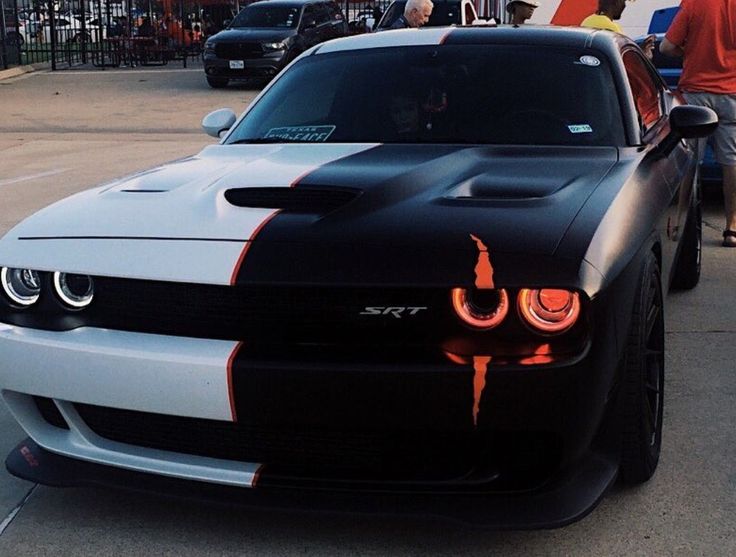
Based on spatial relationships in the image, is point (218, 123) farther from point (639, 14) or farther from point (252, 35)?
point (252, 35)

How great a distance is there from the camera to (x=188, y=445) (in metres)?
3.01

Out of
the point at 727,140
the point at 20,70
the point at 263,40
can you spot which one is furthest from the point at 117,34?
the point at 727,140

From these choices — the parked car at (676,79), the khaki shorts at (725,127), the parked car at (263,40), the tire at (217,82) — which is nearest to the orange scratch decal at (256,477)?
the khaki shorts at (725,127)

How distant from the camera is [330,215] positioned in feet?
10.0

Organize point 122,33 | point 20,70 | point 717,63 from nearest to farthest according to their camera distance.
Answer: point 717,63 < point 20,70 < point 122,33

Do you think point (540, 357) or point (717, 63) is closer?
point (540, 357)

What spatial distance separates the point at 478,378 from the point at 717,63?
4825mm

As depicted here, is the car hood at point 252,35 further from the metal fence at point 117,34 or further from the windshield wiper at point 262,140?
the windshield wiper at point 262,140

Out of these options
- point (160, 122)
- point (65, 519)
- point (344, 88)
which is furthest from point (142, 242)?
point (160, 122)

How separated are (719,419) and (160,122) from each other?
41.1ft

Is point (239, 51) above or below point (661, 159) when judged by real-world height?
below

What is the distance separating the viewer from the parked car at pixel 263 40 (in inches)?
787

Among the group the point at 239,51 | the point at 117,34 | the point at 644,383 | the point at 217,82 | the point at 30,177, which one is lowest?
the point at 117,34

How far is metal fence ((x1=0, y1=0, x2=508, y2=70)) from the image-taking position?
24156 mm
